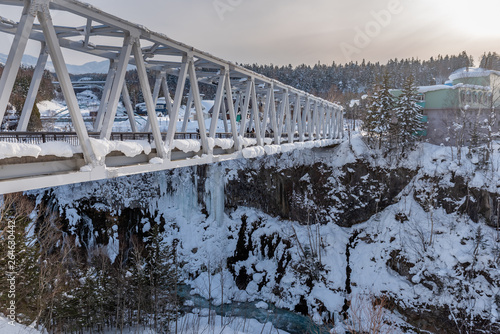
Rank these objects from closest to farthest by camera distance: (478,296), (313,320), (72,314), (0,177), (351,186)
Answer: (0,177), (72,314), (478,296), (313,320), (351,186)

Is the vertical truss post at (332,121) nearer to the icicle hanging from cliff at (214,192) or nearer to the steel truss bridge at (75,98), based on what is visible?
the icicle hanging from cliff at (214,192)

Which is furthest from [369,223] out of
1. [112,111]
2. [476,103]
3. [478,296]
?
[112,111]

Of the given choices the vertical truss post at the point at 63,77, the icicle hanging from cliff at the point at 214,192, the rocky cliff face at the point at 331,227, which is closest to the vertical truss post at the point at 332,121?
the rocky cliff face at the point at 331,227

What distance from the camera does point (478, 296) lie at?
18484 mm

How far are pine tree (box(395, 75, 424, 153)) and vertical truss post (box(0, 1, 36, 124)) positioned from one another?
100ft

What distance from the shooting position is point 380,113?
100ft

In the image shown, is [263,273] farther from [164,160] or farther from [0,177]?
[0,177]

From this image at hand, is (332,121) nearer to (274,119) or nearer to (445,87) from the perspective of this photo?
(445,87)

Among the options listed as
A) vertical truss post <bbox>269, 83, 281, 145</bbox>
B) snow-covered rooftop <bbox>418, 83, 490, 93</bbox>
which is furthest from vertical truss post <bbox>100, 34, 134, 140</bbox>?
snow-covered rooftop <bbox>418, 83, 490, 93</bbox>

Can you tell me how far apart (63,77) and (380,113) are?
102 feet

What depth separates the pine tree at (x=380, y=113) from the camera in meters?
30.1

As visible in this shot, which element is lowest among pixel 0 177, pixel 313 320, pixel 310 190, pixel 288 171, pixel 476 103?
pixel 313 320

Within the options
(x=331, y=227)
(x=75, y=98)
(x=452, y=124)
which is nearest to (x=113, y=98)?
(x=75, y=98)

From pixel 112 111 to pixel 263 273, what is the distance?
71.8 feet
